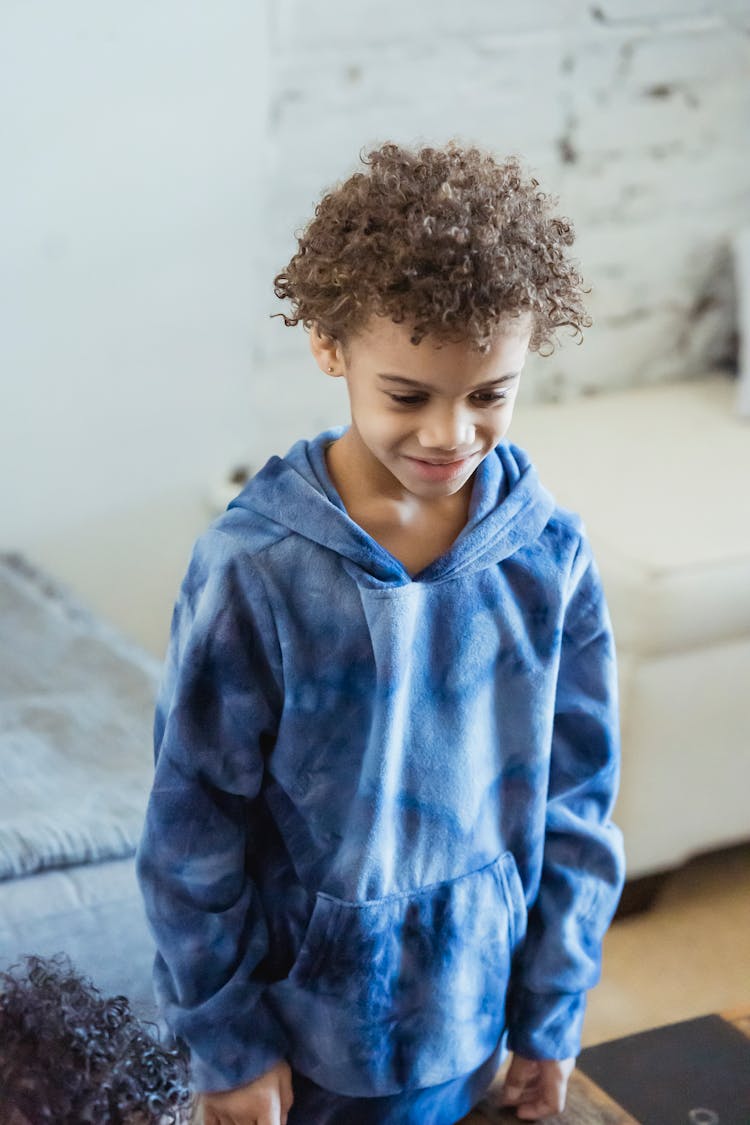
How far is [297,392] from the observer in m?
2.22

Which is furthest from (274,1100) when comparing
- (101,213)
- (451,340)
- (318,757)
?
(101,213)

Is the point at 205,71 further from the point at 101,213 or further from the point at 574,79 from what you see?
the point at 574,79

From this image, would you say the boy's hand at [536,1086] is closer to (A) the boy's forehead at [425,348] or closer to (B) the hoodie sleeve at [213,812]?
(B) the hoodie sleeve at [213,812]

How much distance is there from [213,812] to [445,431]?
263 mm

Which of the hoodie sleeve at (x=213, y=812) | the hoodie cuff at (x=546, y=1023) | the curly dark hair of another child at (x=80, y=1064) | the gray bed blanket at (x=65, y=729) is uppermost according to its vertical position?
the hoodie sleeve at (x=213, y=812)

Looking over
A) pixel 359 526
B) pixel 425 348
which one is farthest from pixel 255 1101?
pixel 425 348

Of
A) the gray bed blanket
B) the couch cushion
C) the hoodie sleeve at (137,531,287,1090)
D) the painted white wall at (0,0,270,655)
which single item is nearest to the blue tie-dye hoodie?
the hoodie sleeve at (137,531,287,1090)

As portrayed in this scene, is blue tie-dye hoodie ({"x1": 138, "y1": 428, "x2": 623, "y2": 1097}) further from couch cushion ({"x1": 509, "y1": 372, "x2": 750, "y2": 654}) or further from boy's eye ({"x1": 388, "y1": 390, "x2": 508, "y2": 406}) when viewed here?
couch cushion ({"x1": 509, "y1": 372, "x2": 750, "y2": 654})

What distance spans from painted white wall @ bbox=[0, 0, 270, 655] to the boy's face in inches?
47.8

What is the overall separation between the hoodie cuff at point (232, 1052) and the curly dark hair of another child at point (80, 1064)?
0.03m

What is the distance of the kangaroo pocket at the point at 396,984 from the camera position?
0.88 meters

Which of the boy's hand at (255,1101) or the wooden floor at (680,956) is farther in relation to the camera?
the wooden floor at (680,956)

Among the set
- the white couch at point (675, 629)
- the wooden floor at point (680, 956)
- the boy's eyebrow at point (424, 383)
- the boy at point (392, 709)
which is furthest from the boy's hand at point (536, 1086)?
the white couch at point (675, 629)

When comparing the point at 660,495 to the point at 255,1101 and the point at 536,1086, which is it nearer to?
the point at 536,1086
